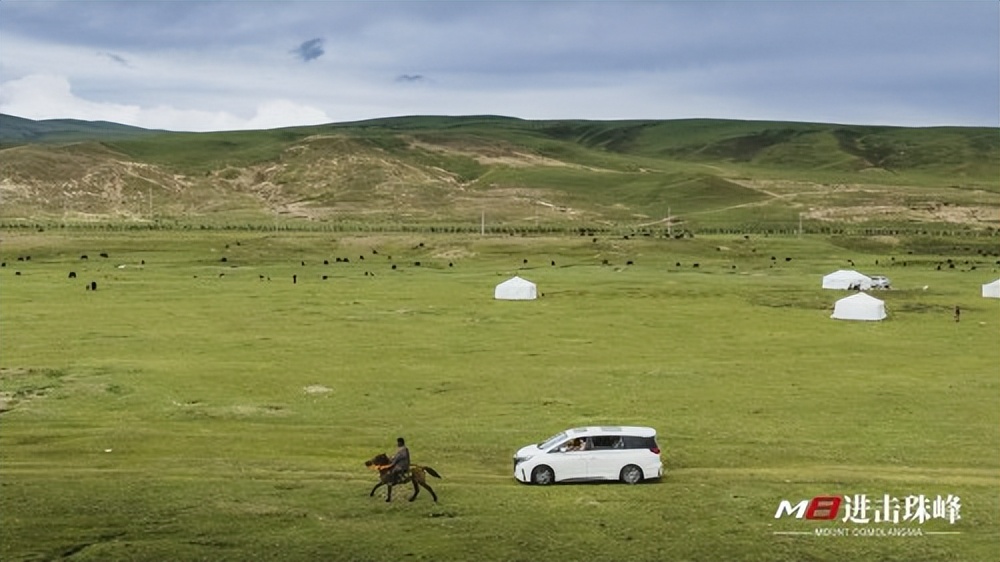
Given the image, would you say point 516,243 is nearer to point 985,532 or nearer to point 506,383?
point 506,383

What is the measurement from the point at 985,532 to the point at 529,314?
190 feet

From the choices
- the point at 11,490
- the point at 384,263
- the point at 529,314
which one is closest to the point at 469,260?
the point at 384,263

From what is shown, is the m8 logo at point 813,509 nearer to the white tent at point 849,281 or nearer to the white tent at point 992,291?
the white tent at point 992,291

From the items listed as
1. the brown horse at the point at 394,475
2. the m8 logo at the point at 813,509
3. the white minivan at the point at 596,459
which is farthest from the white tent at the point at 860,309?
the brown horse at the point at 394,475

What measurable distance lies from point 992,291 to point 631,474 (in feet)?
256

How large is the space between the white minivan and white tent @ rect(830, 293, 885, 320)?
54026 mm

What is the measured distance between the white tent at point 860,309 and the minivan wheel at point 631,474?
179 feet

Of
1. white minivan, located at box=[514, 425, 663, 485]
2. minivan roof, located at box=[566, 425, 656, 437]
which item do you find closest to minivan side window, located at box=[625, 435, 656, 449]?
white minivan, located at box=[514, 425, 663, 485]

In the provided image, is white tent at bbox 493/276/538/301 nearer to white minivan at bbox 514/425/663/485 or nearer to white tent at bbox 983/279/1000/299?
white tent at bbox 983/279/1000/299

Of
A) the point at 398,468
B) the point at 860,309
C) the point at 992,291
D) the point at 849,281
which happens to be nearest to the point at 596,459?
the point at 398,468

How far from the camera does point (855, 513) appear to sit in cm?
3003

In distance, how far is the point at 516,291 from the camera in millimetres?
95250

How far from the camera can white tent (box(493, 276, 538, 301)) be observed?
9506 centimetres

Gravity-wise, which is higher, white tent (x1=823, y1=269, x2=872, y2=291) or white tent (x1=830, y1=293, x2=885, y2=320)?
white tent (x1=823, y1=269, x2=872, y2=291)
